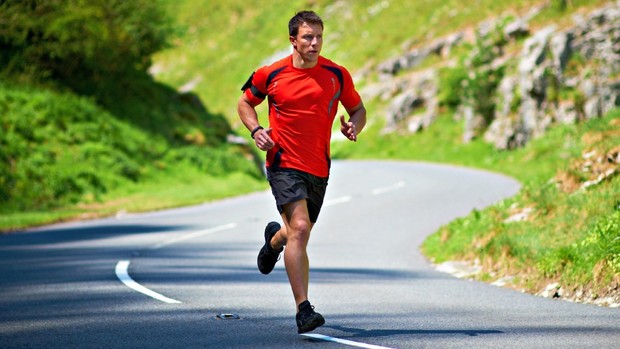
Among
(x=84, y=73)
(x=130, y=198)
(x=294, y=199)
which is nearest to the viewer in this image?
(x=294, y=199)

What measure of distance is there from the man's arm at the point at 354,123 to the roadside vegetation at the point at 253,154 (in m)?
3.12

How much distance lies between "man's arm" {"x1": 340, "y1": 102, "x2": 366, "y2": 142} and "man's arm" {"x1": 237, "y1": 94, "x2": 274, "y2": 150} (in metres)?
0.68

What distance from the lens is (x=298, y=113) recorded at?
8.23 metres

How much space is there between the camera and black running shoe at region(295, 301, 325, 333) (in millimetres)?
7762

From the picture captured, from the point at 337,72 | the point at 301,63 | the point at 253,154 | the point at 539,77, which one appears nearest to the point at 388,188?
the point at 253,154

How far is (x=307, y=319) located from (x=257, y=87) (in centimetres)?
194

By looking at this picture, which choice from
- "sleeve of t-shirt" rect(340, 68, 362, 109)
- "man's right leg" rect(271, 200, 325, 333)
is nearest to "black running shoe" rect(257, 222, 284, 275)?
"man's right leg" rect(271, 200, 325, 333)

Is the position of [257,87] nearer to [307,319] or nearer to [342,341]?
[307,319]

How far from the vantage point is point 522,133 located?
43.6m

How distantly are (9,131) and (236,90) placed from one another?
6934cm

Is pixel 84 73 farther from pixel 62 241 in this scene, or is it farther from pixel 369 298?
pixel 369 298

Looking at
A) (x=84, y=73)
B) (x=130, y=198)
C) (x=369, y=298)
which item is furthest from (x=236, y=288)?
(x=84, y=73)

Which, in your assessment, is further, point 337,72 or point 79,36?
point 79,36

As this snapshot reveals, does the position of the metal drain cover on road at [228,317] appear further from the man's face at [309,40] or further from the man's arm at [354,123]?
the man's face at [309,40]
